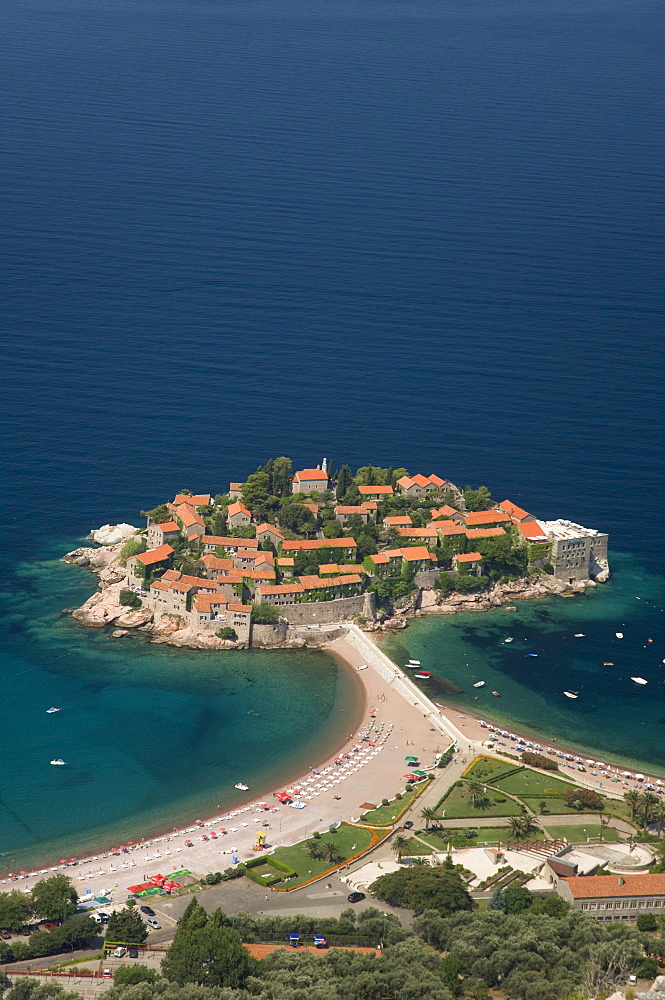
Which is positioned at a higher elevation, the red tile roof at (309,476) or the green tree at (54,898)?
the red tile roof at (309,476)

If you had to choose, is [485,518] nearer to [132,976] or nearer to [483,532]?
[483,532]

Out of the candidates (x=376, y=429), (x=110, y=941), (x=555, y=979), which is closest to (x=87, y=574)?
(x=376, y=429)

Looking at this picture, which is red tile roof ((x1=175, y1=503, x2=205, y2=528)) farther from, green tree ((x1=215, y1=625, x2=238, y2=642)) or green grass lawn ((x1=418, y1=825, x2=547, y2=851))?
green grass lawn ((x1=418, y1=825, x2=547, y2=851))

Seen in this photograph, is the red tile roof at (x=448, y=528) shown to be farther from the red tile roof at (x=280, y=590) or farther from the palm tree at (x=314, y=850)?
the palm tree at (x=314, y=850)

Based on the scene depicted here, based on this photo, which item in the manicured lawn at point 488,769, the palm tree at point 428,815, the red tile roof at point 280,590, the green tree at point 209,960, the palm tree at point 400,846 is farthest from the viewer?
the red tile roof at point 280,590

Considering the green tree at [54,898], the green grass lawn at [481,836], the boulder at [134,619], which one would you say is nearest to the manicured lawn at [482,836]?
the green grass lawn at [481,836]

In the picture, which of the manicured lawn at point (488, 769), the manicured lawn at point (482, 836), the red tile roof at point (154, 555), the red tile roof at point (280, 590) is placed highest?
the red tile roof at point (154, 555)
